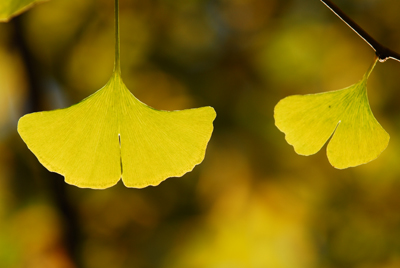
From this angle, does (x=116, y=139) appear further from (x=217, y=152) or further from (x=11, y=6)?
(x=217, y=152)

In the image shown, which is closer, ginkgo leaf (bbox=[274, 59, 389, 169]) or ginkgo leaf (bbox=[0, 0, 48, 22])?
ginkgo leaf (bbox=[0, 0, 48, 22])

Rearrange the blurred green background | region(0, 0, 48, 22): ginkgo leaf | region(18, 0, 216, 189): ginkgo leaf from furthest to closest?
the blurred green background < region(18, 0, 216, 189): ginkgo leaf < region(0, 0, 48, 22): ginkgo leaf

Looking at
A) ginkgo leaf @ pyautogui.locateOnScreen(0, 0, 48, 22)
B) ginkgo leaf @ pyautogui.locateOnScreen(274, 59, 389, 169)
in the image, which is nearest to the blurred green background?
ginkgo leaf @ pyautogui.locateOnScreen(274, 59, 389, 169)

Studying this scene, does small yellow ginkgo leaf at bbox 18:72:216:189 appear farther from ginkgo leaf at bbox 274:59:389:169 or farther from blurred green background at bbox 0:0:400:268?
blurred green background at bbox 0:0:400:268

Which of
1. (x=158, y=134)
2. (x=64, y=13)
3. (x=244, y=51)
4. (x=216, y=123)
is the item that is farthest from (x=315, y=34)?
(x=158, y=134)

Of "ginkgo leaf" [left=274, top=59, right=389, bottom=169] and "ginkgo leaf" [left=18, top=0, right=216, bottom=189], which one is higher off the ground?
"ginkgo leaf" [left=274, top=59, right=389, bottom=169]

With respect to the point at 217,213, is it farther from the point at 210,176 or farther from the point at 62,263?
the point at 62,263

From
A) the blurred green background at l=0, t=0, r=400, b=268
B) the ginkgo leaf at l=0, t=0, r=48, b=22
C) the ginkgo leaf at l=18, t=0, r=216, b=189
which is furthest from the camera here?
the blurred green background at l=0, t=0, r=400, b=268
